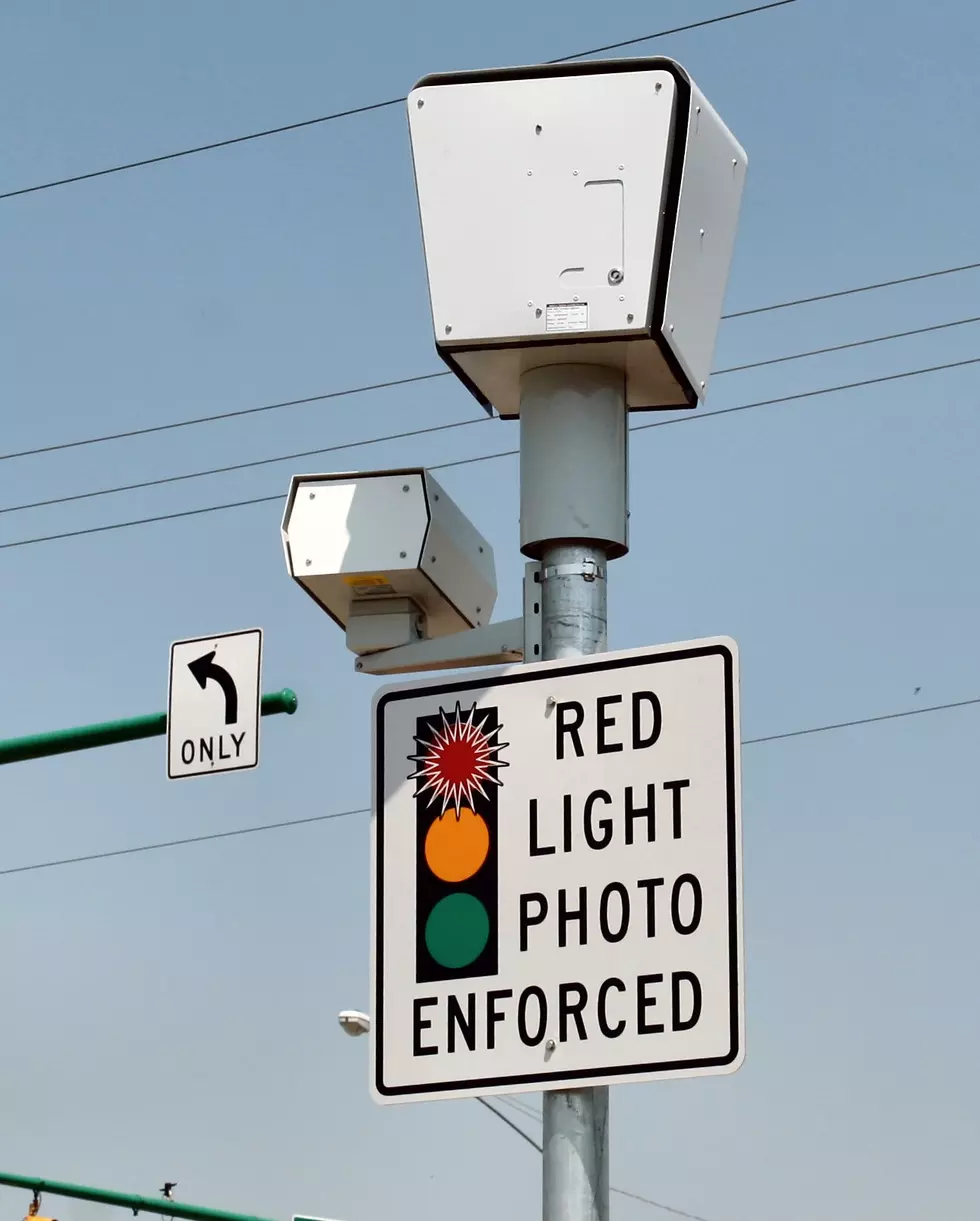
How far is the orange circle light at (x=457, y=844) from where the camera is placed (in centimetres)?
431

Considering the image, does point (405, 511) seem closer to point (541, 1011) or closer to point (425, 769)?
point (425, 769)

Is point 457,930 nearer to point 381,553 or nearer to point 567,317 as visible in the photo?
point 381,553

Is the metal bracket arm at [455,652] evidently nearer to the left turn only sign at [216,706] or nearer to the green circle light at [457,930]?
the green circle light at [457,930]

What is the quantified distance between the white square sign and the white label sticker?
700mm

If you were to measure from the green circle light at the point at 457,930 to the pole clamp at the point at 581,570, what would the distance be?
0.71 metres

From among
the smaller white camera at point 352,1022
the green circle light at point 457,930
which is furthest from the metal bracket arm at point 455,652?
the smaller white camera at point 352,1022

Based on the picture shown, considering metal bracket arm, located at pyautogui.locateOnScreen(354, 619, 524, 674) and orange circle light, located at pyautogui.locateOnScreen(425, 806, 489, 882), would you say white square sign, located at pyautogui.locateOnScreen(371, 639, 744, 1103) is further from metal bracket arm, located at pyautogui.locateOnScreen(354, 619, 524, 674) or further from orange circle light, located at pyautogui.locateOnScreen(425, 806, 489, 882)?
metal bracket arm, located at pyautogui.locateOnScreen(354, 619, 524, 674)

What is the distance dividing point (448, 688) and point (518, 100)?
1.26 metres

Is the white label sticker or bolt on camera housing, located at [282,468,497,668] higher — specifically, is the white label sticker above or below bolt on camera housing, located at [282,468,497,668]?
above

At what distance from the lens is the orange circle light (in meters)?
4.31

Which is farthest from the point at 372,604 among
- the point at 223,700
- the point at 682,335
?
the point at 223,700

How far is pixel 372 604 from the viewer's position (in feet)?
16.7

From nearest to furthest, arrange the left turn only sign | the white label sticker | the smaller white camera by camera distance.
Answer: the white label sticker
the left turn only sign
the smaller white camera

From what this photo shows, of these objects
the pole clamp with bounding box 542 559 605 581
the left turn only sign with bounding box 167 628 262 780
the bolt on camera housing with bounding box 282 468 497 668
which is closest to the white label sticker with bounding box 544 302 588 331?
the pole clamp with bounding box 542 559 605 581
